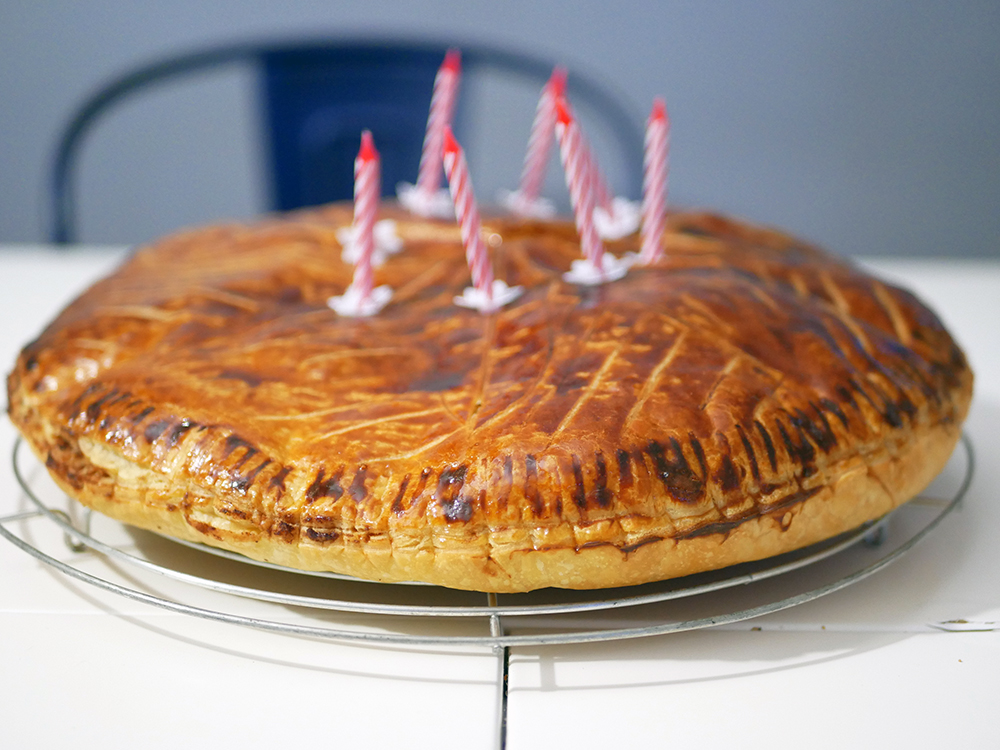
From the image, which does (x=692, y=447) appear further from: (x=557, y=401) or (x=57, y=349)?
(x=57, y=349)

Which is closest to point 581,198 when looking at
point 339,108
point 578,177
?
point 578,177

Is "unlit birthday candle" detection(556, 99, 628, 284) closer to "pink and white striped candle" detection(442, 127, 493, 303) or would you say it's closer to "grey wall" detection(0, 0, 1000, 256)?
"pink and white striped candle" detection(442, 127, 493, 303)

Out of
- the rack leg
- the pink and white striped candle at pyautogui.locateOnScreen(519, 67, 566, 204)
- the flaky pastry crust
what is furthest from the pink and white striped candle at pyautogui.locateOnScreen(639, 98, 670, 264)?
the rack leg

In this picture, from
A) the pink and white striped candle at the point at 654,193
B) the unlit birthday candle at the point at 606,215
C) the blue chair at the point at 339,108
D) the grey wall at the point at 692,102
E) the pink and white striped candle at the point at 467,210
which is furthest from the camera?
the grey wall at the point at 692,102

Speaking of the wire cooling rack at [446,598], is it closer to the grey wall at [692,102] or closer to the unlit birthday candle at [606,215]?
the unlit birthday candle at [606,215]

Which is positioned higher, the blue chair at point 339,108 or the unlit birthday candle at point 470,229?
the blue chair at point 339,108

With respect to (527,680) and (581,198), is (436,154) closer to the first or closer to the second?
(581,198)

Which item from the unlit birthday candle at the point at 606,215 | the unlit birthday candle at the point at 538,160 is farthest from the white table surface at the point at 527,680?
the unlit birthday candle at the point at 538,160

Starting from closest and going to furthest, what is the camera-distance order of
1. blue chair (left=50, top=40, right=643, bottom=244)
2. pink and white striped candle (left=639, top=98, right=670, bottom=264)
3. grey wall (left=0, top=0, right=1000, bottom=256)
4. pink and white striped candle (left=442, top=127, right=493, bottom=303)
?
pink and white striped candle (left=442, top=127, right=493, bottom=303) → pink and white striped candle (left=639, top=98, right=670, bottom=264) → blue chair (left=50, top=40, right=643, bottom=244) → grey wall (left=0, top=0, right=1000, bottom=256)
